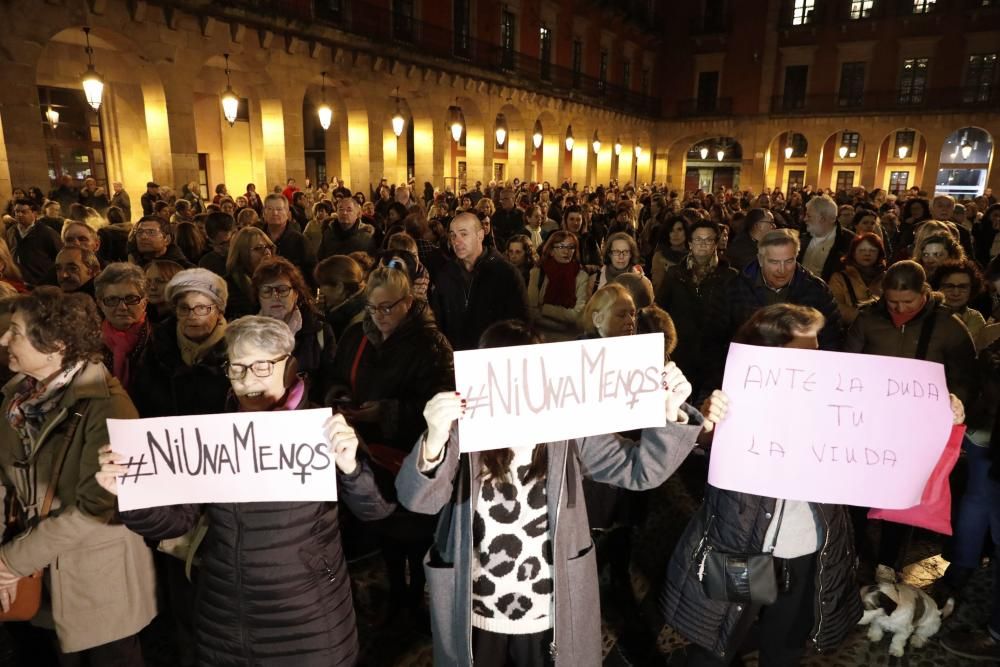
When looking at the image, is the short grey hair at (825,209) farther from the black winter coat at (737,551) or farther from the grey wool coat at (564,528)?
the grey wool coat at (564,528)

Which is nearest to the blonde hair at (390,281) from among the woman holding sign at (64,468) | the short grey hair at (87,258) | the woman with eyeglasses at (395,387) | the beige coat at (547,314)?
the woman with eyeglasses at (395,387)

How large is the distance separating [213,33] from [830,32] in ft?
110

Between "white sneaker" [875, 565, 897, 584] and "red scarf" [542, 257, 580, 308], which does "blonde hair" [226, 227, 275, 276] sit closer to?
"red scarf" [542, 257, 580, 308]

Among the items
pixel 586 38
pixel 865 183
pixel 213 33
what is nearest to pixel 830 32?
pixel 865 183

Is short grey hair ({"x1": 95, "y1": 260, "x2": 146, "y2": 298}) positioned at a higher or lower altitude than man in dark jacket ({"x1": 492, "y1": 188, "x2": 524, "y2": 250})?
lower

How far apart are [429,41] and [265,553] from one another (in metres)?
20.4

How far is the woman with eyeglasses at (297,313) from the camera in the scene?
12.3 feet

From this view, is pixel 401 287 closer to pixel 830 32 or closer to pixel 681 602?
pixel 681 602

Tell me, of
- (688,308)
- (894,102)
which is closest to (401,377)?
(688,308)

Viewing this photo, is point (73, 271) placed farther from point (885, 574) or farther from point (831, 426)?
point (885, 574)

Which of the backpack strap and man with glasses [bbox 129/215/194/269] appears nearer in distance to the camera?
the backpack strap

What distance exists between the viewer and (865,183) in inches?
1231

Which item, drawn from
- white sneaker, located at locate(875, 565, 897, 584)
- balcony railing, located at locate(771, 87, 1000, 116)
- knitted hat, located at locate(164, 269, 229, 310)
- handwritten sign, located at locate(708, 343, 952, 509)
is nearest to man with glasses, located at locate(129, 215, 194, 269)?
knitted hat, located at locate(164, 269, 229, 310)

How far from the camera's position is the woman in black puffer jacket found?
2.46m
